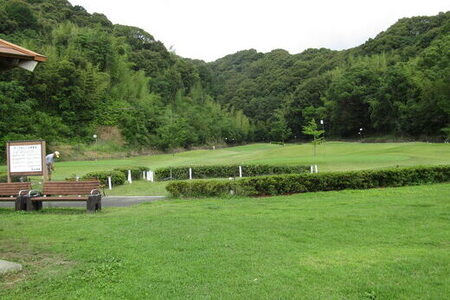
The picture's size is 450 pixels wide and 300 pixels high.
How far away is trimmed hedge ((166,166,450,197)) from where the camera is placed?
44.7 feet

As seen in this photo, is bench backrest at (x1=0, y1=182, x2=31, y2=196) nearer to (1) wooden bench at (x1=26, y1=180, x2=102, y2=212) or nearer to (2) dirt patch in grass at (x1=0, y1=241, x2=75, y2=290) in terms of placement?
(1) wooden bench at (x1=26, y1=180, x2=102, y2=212)

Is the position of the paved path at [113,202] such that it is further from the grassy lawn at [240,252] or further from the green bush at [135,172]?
the green bush at [135,172]

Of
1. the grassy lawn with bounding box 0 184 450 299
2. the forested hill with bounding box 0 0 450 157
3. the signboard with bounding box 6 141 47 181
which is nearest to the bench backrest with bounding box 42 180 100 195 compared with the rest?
the grassy lawn with bounding box 0 184 450 299

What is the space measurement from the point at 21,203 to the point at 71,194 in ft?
4.74

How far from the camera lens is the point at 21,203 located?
11.9 metres

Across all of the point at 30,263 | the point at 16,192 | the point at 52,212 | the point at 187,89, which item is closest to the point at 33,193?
the point at 16,192

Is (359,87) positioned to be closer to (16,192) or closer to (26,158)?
(26,158)

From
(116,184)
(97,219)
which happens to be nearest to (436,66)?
(116,184)

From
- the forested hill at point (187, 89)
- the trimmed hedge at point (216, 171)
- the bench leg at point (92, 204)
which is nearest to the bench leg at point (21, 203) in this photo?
the bench leg at point (92, 204)

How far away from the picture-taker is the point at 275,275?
16.4 ft

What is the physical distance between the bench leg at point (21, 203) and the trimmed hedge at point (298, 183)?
456 centimetres

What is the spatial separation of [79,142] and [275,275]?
1842 inches

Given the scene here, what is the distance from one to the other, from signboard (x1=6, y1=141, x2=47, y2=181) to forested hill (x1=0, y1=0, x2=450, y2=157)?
86.0ft

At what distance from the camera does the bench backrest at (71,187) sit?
1178cm
